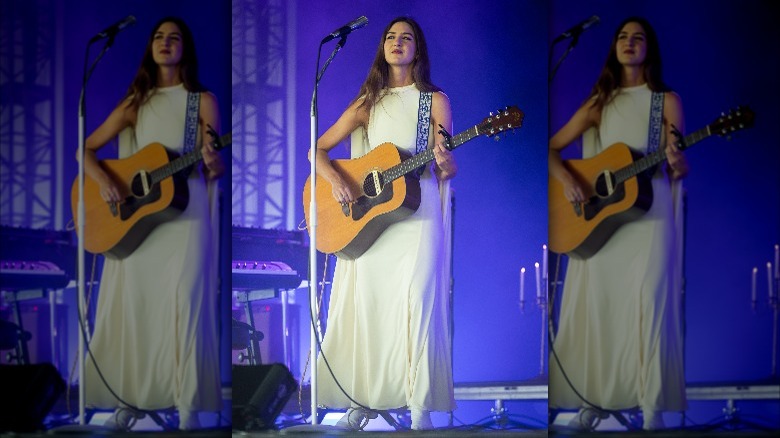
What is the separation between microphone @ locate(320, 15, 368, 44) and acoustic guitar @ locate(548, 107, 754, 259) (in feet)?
4.23

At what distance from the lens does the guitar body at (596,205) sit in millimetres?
4977

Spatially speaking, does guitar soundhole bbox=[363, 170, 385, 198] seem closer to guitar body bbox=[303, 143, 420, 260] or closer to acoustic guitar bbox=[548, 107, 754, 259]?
guitar body bbox=[303, 143, 420, 260]

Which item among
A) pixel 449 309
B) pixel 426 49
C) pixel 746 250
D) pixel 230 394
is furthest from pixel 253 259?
pixel 746 250

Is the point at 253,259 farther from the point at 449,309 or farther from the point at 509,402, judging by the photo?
the point at 509,402

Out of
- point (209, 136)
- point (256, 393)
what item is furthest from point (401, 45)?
point (256, 393)

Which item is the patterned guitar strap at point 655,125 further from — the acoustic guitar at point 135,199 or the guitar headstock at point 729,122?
the acoustic guitar at point 135,199

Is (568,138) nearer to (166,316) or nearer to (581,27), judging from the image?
(581,27)

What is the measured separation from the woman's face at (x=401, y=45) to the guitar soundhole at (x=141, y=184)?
1.39m

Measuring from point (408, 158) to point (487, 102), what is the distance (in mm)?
523

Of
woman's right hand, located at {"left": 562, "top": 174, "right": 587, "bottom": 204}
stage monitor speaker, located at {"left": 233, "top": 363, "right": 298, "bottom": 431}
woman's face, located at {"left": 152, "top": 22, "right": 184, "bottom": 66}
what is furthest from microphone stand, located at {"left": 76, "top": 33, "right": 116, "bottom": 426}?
woman's right hand, located at {"left": 562, "top": 174, "right": 587, "bottom": 204}

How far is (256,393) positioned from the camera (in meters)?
5.06

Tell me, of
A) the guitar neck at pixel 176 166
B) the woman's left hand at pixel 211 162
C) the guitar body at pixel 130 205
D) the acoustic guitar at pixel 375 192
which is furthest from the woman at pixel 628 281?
the guitar body at pixel 130 205

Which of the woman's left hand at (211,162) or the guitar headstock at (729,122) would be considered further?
the woman's left hand at (211,162)

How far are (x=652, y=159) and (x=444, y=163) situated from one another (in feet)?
3.47
